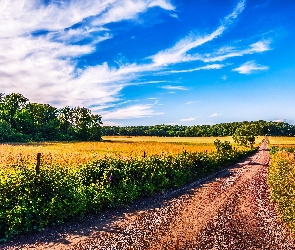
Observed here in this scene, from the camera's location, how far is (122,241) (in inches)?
349

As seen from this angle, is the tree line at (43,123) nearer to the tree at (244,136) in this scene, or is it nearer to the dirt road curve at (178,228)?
the tree at (244,136)

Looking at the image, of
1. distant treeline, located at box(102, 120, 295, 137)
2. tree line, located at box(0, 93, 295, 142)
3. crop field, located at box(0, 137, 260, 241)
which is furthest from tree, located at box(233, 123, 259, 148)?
distant treeline, located at box(102, 120, 295, 137)

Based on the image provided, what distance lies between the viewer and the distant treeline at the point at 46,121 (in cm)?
8375

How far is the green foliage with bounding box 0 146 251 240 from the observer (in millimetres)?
9727

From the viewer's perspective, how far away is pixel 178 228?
33.3 ft

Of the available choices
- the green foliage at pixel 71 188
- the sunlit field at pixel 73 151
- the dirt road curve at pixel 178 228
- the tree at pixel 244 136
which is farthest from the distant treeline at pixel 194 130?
the dirt road curve at pixel 178 228

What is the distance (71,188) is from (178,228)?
4968 millimetres

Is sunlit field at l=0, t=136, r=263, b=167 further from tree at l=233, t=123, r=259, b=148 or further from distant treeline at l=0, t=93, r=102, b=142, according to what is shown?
distant treeline at l=0, t=93, r=102, b=142

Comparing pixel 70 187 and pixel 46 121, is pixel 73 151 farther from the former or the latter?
pixel 46 121

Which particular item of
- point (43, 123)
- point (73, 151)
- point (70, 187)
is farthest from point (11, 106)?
point (70, 187)

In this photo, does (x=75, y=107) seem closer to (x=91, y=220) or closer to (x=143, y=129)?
(x=143, y=129)

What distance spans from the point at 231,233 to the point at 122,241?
406cm

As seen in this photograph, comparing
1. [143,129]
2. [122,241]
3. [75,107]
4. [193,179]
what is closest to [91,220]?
[122,241]

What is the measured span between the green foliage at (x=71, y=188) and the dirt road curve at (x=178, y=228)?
569mm
